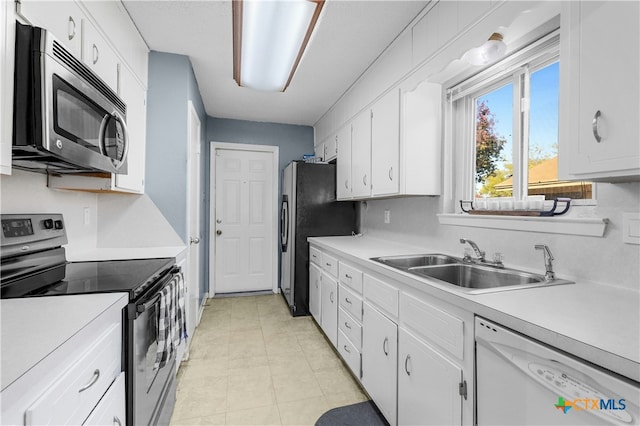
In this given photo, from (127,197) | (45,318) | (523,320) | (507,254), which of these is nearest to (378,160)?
(507,254)

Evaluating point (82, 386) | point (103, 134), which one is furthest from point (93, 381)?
point (103, 134)

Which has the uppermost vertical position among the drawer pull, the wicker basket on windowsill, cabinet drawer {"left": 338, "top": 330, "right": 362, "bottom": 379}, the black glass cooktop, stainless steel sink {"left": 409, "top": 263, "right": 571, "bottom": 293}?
the wicker basket on windowsill

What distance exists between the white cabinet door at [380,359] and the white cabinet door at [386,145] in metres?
0.94

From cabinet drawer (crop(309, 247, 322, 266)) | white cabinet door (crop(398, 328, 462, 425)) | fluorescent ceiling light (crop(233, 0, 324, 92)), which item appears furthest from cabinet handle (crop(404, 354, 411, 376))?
fluorescent ceiling light (crop(233, 0, 324, 92))

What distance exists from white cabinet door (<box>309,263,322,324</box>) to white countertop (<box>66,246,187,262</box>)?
4.25 ft

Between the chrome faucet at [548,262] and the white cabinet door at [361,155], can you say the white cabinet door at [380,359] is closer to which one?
the chrome faucet at [548,262]

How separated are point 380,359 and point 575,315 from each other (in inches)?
41.2

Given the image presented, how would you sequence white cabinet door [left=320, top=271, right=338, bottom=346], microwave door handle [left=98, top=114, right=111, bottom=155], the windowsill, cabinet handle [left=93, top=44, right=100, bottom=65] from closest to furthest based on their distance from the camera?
the windowsill, microwave door handle [left=98, top=114, right=111, bottom=155], cabinet handle [left=93, top=44, right=100, bottom=65], white cabinet door [left=320, top=271, right=338, bottom=346]

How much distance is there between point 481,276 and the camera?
1.66 metres

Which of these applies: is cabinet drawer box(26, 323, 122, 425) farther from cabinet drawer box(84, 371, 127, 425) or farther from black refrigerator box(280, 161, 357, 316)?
black refrigerator box(280, 161, 357, 316)

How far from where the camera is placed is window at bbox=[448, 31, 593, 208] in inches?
60.7

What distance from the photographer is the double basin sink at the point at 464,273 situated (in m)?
1.44

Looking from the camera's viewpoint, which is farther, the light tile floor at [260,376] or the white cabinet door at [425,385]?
the light tile floor at [260,376]

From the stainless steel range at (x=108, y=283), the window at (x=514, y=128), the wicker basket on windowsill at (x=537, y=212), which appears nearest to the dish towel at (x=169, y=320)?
the stainless steel range at (x=108, y=283)
